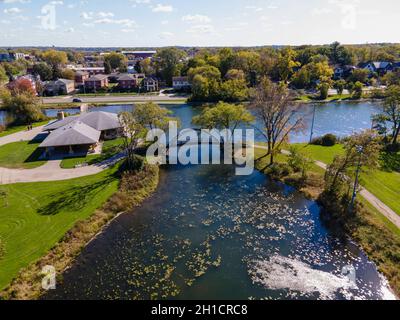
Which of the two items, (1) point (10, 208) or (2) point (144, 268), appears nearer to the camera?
(2) point (144, 268)

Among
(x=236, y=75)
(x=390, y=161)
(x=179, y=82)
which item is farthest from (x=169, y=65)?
(x=390, y=161)

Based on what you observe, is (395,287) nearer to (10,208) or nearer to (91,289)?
(91,289)

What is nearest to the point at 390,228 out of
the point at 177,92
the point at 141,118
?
the point at 141,118

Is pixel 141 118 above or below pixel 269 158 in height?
above

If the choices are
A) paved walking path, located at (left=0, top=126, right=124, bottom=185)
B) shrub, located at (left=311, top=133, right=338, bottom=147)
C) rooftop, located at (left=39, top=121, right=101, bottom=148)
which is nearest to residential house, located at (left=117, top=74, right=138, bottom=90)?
rooftop, located at (left=39, top=121, right=101, bottom=148)

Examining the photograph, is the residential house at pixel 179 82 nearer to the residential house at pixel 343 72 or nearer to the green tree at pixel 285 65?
the green tree at pixel 285 65

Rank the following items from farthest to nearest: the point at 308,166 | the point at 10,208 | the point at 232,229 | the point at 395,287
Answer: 1. the point at 308,166
2. the point at 10,208
3. the point at 232,229
4. the point at 395,287
